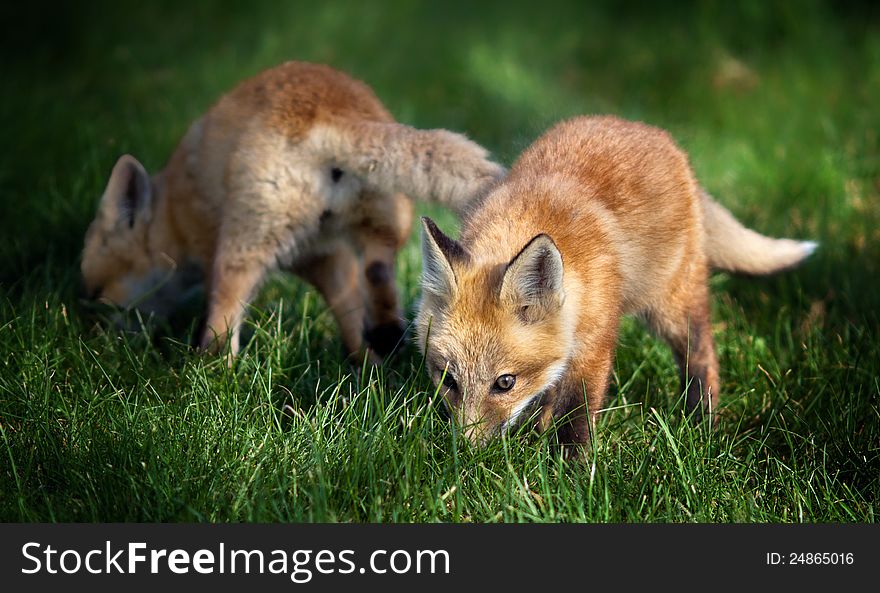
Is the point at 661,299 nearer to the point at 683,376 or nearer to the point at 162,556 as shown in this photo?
the point at 683,376

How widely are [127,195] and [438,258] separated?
107 inches

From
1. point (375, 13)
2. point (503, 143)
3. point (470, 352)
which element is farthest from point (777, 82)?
point (470, 352)

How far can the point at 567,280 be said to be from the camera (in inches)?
140

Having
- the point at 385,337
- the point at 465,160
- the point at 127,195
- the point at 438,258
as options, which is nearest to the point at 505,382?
the point at 438,258

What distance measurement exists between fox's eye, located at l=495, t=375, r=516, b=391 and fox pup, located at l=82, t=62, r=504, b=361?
1.12 m

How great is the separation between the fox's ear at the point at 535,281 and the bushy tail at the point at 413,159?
3.10 ft

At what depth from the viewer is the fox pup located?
4.44 m

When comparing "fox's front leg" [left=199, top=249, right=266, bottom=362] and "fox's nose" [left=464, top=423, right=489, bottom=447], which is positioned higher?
"fox's front leg" [left=199, top=249, right=266, bottom=362]

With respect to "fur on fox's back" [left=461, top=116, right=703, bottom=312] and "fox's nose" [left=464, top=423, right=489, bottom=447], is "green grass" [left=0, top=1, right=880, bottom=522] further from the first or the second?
"fur on fox's back" [left=461, top=116, right=703, bottom=312]

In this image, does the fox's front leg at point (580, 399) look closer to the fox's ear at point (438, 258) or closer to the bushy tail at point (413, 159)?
the fox's ear at point (438, 258)

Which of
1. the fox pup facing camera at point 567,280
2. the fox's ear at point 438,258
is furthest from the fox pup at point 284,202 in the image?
the fox's ear at point 438,258

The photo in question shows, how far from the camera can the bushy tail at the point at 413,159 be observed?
14.0 ft

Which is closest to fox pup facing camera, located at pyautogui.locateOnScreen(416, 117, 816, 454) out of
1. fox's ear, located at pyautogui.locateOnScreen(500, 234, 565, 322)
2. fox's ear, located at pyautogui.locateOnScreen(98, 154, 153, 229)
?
fox's ear, located at pyautogui.locateOnScreen(500, 234, 565, 322)

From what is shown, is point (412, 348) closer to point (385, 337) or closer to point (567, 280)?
point (385, 337)
